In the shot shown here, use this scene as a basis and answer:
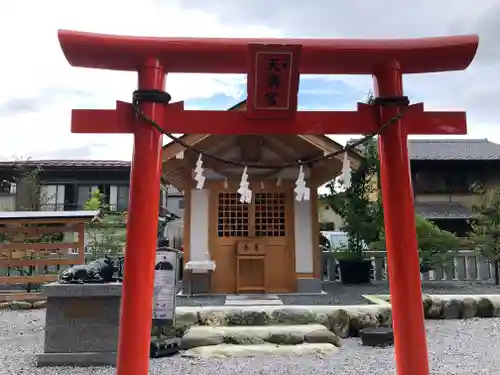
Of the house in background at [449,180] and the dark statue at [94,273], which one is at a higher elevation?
the house in background at [449,180]

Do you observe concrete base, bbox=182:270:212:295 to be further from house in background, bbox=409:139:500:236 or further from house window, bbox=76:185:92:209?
house window, bbox=76:185:92:209

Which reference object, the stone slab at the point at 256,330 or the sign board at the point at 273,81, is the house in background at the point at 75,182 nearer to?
the stone slab at the point at 256,330

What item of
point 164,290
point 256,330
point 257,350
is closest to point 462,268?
point 256,330

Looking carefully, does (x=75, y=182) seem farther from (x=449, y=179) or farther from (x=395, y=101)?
(x=395, y=101)

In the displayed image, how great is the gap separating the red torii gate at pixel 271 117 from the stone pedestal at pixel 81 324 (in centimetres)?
256

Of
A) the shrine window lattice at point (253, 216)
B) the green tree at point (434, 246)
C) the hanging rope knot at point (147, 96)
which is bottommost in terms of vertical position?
the green tree at point (434, 246)

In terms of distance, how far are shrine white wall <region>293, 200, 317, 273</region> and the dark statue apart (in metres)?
4.82

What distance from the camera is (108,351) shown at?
5285 millimetres

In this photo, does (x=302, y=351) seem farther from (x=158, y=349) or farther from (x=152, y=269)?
(x=152, y=269)

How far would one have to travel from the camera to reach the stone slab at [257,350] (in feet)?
18.4

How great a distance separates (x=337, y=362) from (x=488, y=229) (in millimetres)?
7304

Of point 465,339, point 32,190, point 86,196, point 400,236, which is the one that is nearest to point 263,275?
point 465,339

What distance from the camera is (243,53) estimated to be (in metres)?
3.27

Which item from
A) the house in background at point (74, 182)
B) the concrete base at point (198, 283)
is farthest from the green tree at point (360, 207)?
the house in background at point (74, 182)
